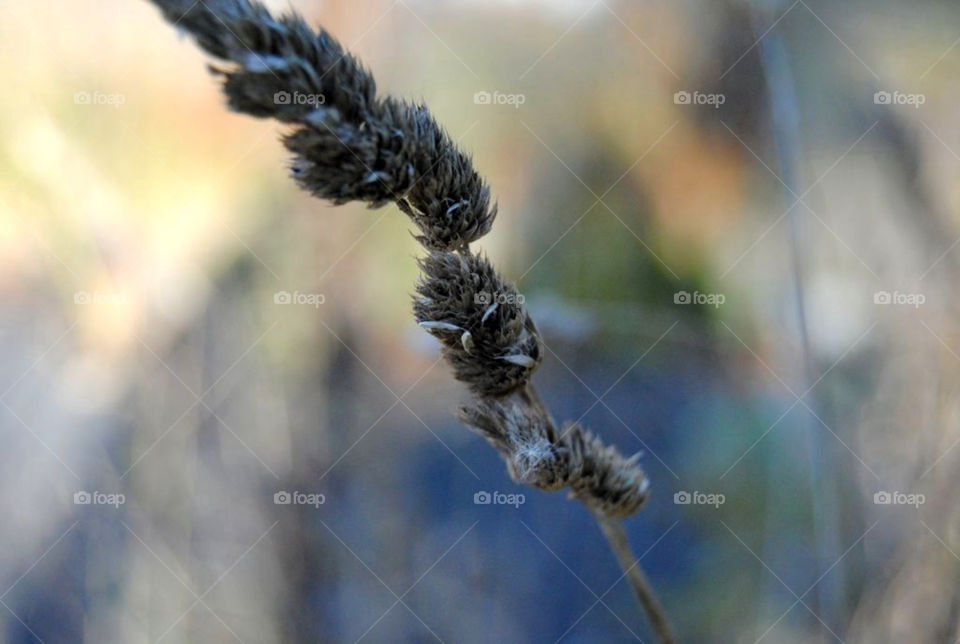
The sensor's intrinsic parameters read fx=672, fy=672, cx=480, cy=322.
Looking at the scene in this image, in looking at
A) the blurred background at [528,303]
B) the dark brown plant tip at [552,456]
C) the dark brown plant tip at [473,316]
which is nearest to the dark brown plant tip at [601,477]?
the dark brown plant tip at [552,456]

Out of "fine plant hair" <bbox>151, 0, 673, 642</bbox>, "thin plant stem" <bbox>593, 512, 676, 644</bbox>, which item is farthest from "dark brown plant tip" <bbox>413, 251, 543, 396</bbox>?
"thin plant stem" <bbox>593, 512, 676, 644</bbox>

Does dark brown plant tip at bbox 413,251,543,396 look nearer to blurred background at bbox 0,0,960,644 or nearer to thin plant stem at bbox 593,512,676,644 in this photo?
thin plant stem at bbox 593,512,676,644

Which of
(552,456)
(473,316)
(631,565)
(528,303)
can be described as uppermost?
(528,303)

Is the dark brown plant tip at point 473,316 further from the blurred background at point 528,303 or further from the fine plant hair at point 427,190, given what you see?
the blurred background at point 528,303

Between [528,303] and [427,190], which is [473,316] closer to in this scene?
[427,190]

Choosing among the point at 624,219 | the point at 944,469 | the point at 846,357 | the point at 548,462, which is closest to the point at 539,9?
the point at 624,219

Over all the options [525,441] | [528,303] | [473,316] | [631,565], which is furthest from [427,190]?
[528,303]
